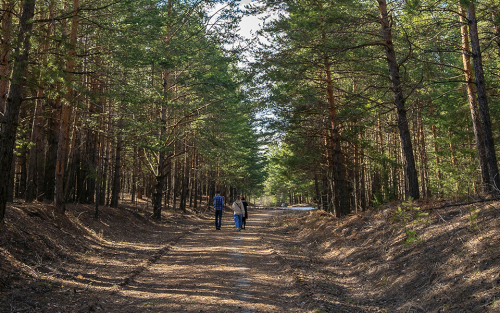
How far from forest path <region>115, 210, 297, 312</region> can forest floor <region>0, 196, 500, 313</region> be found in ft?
0.07

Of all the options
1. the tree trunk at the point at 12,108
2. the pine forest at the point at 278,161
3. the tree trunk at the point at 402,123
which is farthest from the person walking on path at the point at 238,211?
the tree trunk at the point at 12,108

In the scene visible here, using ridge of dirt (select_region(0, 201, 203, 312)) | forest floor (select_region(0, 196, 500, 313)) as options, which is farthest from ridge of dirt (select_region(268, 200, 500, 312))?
ridge of dirt (select_region(0, 201, 203, 312))

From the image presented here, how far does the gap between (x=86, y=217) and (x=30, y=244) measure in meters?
6.28

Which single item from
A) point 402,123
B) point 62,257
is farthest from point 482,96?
point 62,257

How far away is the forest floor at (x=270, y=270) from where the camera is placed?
527cm

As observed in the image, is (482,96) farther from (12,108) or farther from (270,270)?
(12,108)

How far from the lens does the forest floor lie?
527 centimetres

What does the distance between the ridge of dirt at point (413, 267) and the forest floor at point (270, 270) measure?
2cm

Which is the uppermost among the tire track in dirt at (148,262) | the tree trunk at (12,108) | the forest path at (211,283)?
the tree trunk at (12,108)

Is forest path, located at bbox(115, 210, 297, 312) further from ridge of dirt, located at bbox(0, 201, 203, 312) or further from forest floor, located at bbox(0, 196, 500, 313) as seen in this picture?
ridge of dirt, located at bbox(0, 201, 203, 312)

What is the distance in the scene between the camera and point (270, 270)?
8273mm

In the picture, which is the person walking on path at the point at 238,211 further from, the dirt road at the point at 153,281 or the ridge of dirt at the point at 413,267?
the ridge of dirt at the point at 413,267

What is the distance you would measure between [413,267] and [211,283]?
386 centimetres

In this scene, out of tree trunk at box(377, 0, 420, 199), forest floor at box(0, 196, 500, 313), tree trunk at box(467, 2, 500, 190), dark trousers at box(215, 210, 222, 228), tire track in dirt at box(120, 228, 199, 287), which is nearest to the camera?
forest floor at box(0, 196, 500, 313)
